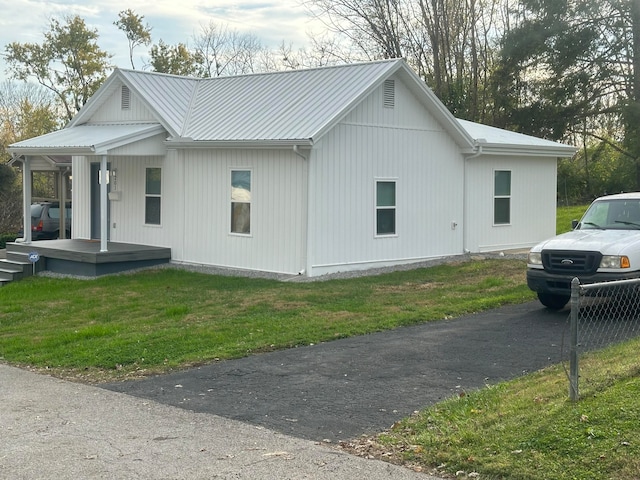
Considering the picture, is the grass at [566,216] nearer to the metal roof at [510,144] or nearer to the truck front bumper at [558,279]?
the metal roof at [510,144]

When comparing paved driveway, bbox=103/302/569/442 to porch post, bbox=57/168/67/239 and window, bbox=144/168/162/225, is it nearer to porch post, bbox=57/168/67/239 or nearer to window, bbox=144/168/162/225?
window, bbox=144/168/162/225

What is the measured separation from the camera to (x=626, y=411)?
6.42 m

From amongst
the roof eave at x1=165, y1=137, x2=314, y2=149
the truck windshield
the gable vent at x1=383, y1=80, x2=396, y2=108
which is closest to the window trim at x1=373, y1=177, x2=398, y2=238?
the gable vent at x1=383, y1=80, x2=396, y2=108

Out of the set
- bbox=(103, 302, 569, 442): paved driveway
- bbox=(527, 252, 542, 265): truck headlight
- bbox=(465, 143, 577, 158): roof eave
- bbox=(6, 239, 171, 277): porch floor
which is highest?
bbox=(465, 143, 577, 158): roof eave

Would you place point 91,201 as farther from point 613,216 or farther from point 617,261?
point 617,261

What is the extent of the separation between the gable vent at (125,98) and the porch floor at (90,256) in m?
3.45

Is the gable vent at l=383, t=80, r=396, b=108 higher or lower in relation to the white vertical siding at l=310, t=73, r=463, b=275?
higher

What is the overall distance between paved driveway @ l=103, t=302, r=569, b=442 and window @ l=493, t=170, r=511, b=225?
9975mm

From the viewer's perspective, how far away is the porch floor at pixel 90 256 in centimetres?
1858

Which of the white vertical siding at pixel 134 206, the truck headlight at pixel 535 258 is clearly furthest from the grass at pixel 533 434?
the white vertical siding at pixel 134 206

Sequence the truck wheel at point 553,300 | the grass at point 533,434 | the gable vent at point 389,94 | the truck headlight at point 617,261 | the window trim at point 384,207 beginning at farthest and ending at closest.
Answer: the gable vent at point 389,94, the window trim at point 384,207, the truck wheel at point 553,300, the truck headlight at point 617,261, the grass at point 533,434

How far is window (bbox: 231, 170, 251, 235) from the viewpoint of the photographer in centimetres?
1827

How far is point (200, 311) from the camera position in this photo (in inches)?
542

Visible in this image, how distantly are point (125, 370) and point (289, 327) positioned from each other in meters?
2.76
